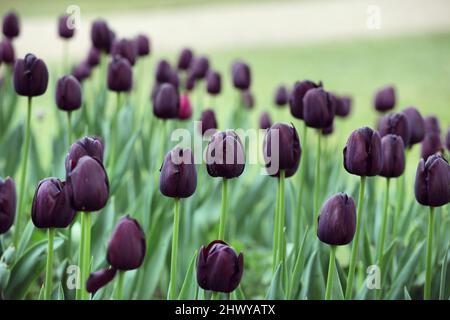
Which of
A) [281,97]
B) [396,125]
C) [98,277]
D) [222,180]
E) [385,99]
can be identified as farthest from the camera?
[281,97]

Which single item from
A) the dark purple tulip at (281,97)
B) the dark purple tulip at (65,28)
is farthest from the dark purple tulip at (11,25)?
the dark purple tulip at (281,97)

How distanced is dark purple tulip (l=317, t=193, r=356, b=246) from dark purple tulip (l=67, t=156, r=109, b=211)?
251 millimetres

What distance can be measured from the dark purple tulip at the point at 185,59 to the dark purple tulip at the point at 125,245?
3.70 ft

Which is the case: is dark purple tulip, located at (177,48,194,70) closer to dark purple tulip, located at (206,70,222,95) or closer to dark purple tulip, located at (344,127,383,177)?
dark purple tulip, located at (206,70,222,95)

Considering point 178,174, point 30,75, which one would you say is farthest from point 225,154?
point 30,75

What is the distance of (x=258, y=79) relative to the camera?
415cm

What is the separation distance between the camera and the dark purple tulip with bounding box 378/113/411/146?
1.09 m

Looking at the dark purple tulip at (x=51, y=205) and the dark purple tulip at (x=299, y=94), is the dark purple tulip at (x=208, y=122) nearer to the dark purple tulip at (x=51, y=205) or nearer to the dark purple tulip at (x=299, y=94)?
the dark purple tulip at (x=299, y=94)

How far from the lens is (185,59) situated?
1.79m

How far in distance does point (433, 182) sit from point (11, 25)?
43.8 inches

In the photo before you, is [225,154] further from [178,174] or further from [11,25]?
[11,25]

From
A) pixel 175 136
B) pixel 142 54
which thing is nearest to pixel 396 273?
pixel 175 136
